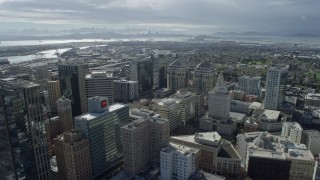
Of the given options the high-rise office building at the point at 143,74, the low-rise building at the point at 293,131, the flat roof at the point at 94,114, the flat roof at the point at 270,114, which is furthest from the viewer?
the high-rise office building at the point at 143,74

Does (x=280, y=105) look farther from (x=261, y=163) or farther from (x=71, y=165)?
(x=71, y=165)

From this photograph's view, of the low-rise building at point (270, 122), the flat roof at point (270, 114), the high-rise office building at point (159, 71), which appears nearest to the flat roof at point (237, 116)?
the low-rise building at point (270, 122)

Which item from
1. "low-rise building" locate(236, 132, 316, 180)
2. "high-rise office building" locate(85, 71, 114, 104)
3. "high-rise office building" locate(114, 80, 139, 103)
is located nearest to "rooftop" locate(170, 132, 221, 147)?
"low-rise building" locate(236, 132, 316, 180)

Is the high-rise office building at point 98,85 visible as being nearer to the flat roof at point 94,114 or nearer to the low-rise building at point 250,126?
the flat roof at point 94,114

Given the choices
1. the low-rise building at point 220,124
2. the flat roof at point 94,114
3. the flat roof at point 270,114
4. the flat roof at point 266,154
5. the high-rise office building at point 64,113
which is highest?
the flat roof at point 94,114

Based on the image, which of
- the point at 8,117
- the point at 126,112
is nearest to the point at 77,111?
the point at 126,112

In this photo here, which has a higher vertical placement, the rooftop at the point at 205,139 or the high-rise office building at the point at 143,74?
the high-rise office building at the point at 143,74
